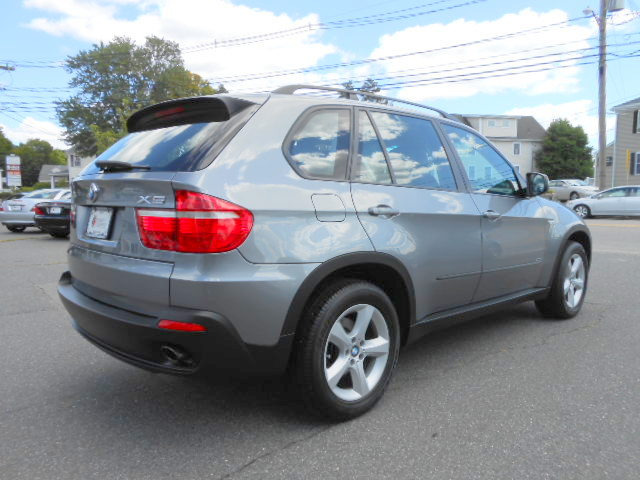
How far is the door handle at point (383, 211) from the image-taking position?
8.89 ft

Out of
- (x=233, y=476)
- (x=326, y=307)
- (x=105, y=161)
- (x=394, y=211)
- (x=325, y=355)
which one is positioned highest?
(x=105, y=161)

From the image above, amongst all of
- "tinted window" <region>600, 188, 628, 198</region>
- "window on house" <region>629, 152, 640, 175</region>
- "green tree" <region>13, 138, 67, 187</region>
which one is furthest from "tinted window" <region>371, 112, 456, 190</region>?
"green tree" <region>13, 138, 67, 187</region>

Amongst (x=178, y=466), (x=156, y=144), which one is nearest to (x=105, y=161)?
(x=156, y=144)

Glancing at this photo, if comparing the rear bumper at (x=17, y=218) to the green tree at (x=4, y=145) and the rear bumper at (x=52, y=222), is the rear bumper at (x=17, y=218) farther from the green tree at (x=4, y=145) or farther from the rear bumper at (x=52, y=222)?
the green tree at (x=4, y=145)

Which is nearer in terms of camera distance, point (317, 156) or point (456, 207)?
point (317, 156)

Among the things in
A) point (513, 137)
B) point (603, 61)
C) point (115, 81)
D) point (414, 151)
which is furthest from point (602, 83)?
point (115, 81)

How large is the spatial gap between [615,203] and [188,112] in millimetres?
20016

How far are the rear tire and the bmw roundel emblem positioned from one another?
147 inches

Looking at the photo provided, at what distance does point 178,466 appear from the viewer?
226 centimetres

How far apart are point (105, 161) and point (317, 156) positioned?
1.15m

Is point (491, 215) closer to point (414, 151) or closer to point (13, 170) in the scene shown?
point (414, 151)

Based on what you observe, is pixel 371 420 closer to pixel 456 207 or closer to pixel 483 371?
pixel 483 371

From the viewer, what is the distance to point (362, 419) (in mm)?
2695

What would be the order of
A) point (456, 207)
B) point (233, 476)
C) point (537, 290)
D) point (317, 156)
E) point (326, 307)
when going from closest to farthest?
point (233, 476), point (326, 307), point (317, 156), point (456, 207), point (537, 290)
